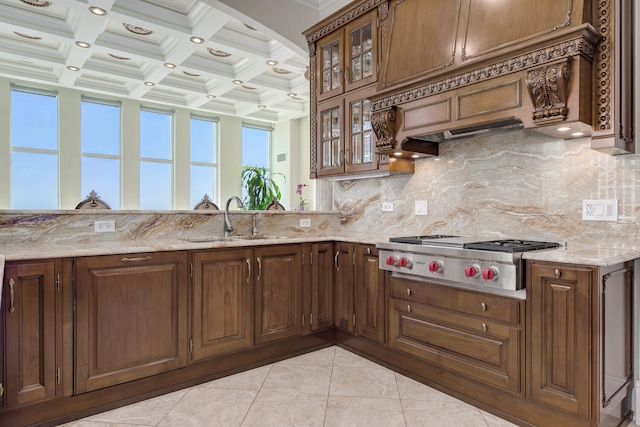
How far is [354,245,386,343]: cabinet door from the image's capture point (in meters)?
2.83

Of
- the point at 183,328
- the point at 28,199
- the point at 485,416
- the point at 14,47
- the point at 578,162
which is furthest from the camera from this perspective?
the point at 28,199

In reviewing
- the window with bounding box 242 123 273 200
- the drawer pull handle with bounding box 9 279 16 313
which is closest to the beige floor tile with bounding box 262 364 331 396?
the drawer pull handle with bounding box 9 279 16 313

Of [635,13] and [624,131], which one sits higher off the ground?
[635,13]

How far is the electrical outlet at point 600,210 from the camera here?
2.19 meters

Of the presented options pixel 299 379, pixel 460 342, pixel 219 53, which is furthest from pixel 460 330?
pixel 219 53

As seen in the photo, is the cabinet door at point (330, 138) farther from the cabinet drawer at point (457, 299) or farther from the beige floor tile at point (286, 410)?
the beige floor tile at point (286, 410)

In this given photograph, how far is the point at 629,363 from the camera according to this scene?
2.11m

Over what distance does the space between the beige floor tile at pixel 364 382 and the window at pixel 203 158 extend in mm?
6487

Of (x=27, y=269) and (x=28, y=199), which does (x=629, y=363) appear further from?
(x=28, y=199)

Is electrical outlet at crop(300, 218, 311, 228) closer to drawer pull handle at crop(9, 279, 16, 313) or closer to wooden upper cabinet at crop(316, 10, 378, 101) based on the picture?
wooden upper cabinet at crop(316, 10, 378, 101)

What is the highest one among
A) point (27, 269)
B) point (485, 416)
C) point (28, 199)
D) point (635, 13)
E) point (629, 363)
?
point (635, 13)

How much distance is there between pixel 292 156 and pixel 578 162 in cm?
712

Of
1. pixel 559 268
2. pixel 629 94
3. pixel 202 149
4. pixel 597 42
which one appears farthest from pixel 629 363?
pixel 202 149

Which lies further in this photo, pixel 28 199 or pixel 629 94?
pixel 28 199
